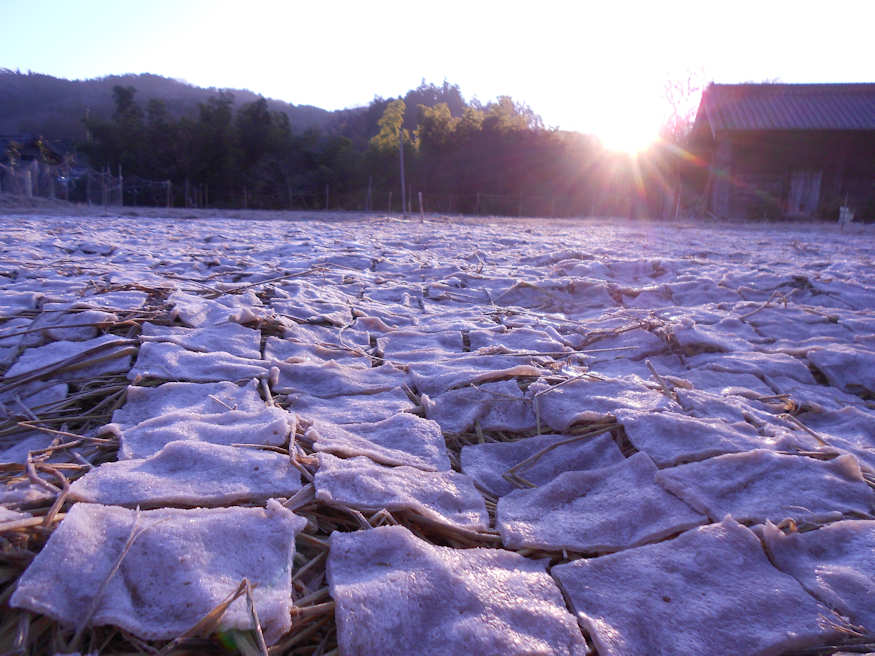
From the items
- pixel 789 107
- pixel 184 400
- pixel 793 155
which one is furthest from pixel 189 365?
pixel 789 107

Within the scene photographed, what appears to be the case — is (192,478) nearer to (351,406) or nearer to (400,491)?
(400,491)

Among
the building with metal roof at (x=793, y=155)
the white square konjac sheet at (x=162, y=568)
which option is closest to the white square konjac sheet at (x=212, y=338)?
the white square konjac sheet at (x=162, y=568)

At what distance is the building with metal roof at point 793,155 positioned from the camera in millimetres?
13141

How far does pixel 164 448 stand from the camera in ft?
3.51

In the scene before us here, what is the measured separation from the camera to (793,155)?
13.5 m

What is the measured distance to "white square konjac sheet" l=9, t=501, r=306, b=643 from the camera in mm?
686

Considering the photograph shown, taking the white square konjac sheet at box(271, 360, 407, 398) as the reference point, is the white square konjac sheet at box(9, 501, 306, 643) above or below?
below

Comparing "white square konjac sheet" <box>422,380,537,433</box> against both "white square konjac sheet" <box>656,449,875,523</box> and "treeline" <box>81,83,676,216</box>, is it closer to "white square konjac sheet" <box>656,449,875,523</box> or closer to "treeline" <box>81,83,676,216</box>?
"white square konjac sheet" <box>656,449,875,523</box>

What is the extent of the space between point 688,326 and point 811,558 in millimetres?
1294

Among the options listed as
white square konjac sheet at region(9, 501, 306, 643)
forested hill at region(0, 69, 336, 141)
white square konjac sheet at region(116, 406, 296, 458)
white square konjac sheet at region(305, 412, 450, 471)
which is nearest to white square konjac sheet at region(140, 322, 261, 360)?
white square konjac sheet at region(116, 406, 296, 458)

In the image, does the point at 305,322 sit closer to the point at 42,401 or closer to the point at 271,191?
the point at 42,401

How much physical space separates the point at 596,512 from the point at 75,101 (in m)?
53.4

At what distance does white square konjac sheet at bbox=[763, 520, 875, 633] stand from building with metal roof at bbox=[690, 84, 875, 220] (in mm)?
14521

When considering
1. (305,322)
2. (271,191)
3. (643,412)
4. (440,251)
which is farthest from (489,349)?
(271,191)
